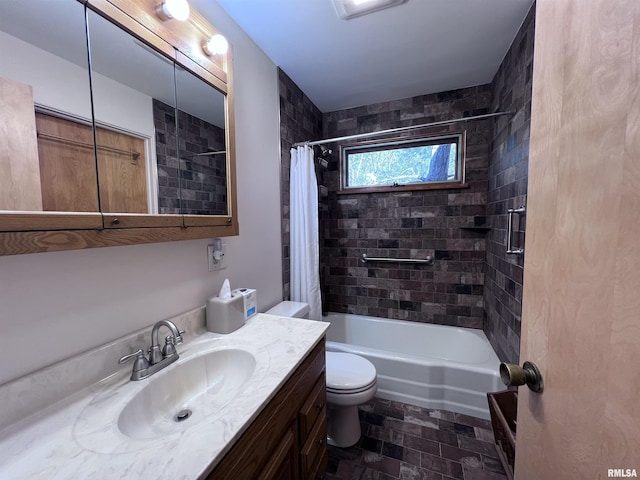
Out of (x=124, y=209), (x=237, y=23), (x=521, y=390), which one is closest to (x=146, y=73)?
(x=124, y=209)

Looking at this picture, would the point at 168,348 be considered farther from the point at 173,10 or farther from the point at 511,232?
the point at 511,232

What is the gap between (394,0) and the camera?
51.3 inches

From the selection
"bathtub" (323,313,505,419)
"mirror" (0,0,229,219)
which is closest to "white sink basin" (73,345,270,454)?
"mirror" (0,0,229,219)

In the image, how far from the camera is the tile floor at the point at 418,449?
4.46 feet

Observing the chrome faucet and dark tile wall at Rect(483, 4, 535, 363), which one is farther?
dark tile wall at Rect(483, 4, 535, 363)

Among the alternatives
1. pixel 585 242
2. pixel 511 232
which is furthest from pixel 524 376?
pixel 511 232

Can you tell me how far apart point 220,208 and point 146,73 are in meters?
0.59

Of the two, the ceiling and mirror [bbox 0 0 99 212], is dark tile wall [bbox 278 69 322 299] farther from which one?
mirror [bbox 0 0 99 212]

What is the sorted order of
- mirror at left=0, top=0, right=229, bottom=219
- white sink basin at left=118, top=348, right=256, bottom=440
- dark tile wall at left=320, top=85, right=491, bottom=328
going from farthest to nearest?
dark tile wall at left=320, top=85, right=491, bottom=328 → white sink basin at left=118, top=348, right=256, bottom=440 → mirror at left=0, top=0, right=229, bottom=219

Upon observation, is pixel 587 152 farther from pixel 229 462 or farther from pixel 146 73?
pixel 146 73

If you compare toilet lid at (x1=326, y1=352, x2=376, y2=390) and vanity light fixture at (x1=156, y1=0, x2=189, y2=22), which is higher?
vanity light fixture at (x1=156, y1=0, x2=189, y2=22)

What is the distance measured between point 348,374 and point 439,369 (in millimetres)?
768

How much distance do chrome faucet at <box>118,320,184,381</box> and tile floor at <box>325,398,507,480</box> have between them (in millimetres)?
1147

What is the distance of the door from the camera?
33 cm
